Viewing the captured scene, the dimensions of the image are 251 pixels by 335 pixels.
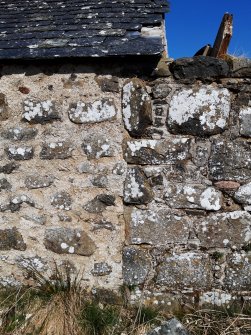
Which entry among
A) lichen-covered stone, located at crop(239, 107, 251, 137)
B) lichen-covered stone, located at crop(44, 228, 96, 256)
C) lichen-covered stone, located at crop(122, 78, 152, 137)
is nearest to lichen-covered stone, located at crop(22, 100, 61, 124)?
lichen-covered stone, located at crop(122, 78, 152, 137)

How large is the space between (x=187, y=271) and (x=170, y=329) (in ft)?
1.85

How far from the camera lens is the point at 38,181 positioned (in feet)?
11.4

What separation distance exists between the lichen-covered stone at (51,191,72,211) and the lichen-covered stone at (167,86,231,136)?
107 cm

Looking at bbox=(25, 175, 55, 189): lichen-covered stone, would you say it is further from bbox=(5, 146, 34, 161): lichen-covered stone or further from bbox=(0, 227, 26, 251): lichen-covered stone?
bbox=(0, 227, 26, 251): lichen-covered stone

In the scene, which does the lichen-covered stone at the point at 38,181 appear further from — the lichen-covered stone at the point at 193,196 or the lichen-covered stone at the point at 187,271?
the lichen-covered stone at the point at 187,271

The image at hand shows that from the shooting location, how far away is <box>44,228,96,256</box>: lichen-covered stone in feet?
11.3

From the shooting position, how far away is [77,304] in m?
3.26

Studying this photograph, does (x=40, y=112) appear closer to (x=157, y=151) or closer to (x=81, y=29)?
(x=81, y=29)

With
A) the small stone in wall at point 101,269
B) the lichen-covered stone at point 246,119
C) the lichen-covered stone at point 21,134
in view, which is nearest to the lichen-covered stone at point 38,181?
the lichen-covered stone at point 21,134

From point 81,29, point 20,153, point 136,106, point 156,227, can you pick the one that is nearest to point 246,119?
point 136,106

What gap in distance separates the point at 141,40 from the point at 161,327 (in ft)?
7.42

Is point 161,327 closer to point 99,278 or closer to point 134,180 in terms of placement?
point 99,278

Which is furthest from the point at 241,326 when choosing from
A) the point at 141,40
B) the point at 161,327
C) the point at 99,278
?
the point at 141,40

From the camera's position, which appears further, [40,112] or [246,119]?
[40,112]
